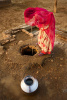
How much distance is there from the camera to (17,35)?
16.3 ft

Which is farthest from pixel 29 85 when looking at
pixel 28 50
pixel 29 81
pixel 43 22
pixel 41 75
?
pixel 28 50

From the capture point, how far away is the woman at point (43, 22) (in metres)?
2.62

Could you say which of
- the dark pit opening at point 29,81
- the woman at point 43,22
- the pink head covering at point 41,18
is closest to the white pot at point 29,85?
the dark pit opening at point 29,81

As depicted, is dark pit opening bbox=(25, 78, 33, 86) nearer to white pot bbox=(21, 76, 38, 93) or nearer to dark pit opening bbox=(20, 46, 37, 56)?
white pot bbox=(21, 76, 38, 93)

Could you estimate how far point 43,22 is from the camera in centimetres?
268

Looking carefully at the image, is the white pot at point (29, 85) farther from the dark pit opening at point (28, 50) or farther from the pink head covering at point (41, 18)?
the dark pit opening at point (28, 50)

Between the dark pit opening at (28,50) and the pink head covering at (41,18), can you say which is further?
the dark pit opening at (28,50)

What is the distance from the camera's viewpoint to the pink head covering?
2.60 meters

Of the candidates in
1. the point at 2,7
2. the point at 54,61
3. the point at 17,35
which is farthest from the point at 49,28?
the point at 2,7

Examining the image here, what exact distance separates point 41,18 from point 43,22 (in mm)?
133

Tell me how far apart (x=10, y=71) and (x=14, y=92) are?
2.27 ft

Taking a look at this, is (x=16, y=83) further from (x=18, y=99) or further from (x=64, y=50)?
(x=64, y=50)

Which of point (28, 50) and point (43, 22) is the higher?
point (43, 22)

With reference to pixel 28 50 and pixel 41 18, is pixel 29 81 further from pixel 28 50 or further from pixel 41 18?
pixel 28 50
